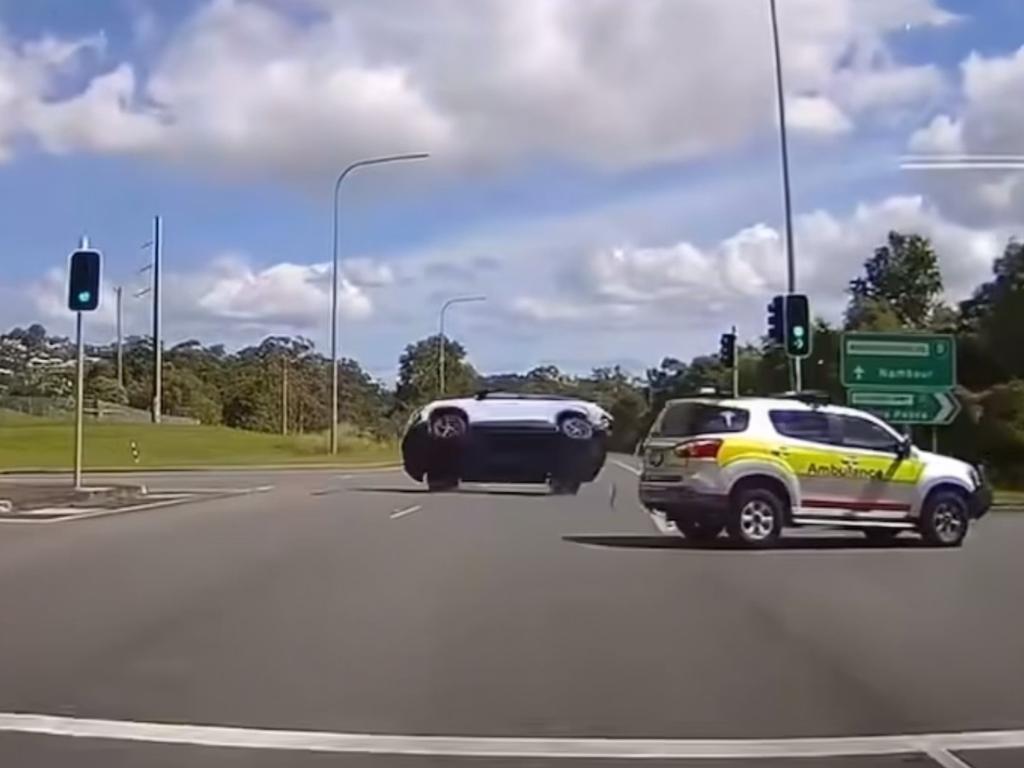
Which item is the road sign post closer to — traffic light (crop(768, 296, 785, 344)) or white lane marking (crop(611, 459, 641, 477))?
traffic light (crop(768, 296, 785, 344))

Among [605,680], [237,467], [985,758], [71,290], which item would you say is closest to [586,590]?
[605,680]

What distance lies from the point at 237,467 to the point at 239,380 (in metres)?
58.4

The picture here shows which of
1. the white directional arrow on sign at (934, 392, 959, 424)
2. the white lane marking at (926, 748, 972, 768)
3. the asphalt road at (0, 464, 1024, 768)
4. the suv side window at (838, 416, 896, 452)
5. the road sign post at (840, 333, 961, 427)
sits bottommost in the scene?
the white lane marking at (926, 748, 972, 768)

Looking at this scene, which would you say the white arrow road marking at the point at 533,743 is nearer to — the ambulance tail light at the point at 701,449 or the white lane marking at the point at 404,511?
the ambulance tail light at the point at 701,449

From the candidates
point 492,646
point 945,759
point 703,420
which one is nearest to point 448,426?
point 703,420

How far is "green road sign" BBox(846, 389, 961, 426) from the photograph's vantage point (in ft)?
113

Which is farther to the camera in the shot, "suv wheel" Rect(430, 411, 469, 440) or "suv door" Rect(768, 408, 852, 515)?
"suv wheel" Rect(430, 411, 469, 440)

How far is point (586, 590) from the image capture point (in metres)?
16.1

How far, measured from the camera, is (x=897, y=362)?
3462 cm

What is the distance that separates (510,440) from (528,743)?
26.5 meters

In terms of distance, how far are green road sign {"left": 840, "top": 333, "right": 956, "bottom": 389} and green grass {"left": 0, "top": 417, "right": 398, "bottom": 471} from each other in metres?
27.6

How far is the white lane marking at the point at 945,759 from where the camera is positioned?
8219mm

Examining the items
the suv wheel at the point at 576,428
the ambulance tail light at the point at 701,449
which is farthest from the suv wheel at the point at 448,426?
the ambulance tail light at the point at 701,449

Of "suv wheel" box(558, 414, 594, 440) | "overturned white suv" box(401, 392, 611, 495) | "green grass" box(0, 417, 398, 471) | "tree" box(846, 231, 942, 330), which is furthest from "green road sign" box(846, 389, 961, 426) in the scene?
"tree" box(846, 231, 942, 330)
